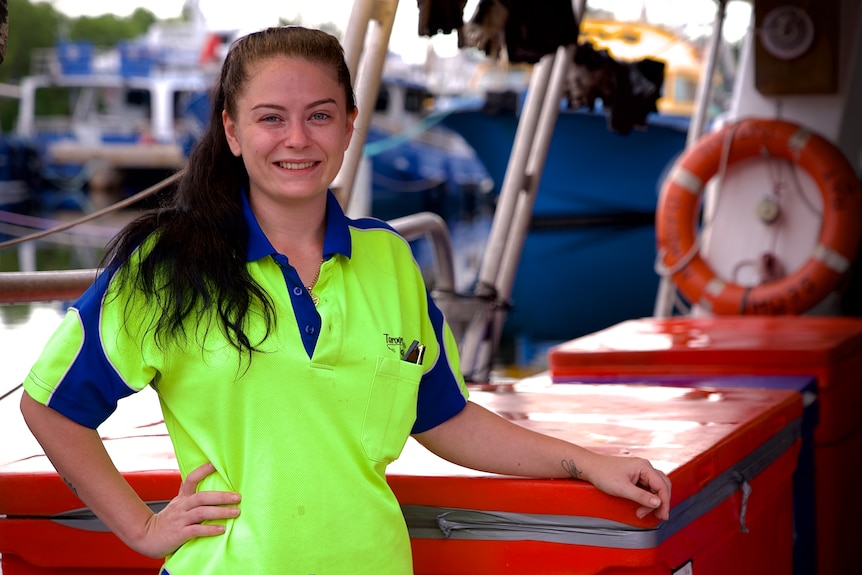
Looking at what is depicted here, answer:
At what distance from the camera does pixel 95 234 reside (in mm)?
16766

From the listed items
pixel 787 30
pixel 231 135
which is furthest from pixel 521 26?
pixel 231 135

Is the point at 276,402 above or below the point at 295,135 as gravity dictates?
below

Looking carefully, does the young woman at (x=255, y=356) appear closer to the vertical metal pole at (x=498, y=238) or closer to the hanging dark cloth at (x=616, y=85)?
the vertical metal pole at (x=498, y=238)

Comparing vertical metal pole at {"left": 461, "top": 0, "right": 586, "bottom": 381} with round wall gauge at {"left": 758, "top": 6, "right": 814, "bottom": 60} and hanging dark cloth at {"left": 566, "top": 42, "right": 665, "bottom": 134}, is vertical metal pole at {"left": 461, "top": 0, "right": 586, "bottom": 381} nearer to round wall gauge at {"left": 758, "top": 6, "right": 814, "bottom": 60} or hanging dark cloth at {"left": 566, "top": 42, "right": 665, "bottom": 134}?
hanging dark cloth at {"left": 566, "top": 42, "right": 665, "bottom": 134}

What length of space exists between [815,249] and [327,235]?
3.82 m

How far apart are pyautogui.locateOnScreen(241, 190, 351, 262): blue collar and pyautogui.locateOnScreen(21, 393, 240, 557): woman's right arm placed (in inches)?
10.5

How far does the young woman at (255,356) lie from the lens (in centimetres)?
133

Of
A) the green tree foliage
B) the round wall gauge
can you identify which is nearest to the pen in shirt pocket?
the round wall gauge

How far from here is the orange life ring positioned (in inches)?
187

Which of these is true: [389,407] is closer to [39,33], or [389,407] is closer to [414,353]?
[414,353]

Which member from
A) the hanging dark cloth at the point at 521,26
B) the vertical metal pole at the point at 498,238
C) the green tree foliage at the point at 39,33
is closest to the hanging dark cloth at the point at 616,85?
the vertical metal pole at the point at 498,238

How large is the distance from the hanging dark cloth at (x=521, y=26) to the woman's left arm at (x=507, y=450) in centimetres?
192

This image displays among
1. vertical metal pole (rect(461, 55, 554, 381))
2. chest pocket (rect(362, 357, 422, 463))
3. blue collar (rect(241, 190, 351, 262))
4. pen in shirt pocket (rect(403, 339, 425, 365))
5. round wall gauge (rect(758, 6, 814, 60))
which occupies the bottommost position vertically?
vertical metal pole (rect(461, 55, 554, 381))

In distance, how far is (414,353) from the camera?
A: 1.48m
